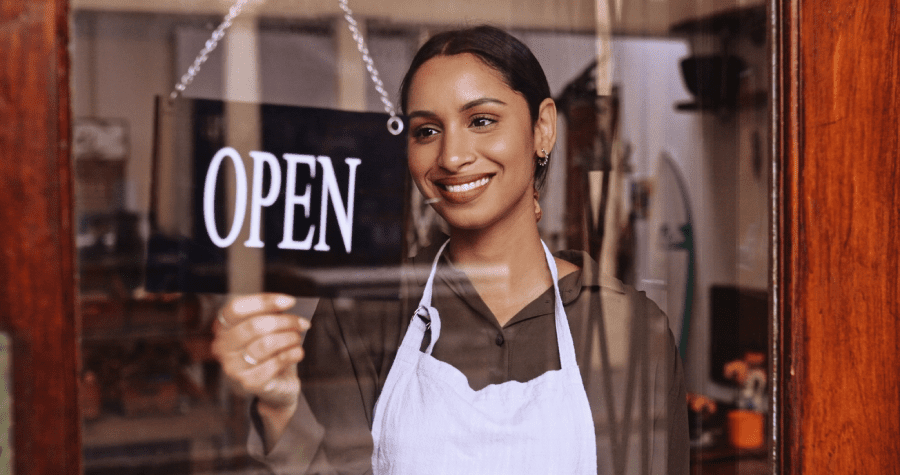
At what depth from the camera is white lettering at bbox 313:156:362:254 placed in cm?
93

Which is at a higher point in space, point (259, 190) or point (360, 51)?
point (360, 51)

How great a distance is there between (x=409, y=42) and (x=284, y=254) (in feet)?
1.24

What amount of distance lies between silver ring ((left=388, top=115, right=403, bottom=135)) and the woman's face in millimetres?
22

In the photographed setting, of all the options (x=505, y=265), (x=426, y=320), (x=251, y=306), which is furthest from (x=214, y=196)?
(x=505, y=265)

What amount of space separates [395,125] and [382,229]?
0.54ft

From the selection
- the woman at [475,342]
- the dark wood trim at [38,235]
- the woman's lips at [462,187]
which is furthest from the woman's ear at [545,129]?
the dark wood trim at [38,235]

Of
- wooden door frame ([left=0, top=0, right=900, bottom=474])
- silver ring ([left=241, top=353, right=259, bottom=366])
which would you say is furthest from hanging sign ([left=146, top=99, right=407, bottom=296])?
wooden door frame ([left=0, top=0, right=900, bottom=474])

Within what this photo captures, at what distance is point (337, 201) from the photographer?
3.09ft

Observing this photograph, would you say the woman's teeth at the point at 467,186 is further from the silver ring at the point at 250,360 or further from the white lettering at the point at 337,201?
the silver ring at the point at 250,360

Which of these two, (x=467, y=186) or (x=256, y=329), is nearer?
(x=256, y=329)

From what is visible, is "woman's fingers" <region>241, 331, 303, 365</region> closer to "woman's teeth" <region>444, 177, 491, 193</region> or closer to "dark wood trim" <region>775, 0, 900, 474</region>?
"woman's teeth" <region>444, 177, 491, 193</region>

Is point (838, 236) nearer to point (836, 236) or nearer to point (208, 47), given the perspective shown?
point (836, 236)

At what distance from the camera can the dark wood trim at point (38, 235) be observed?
0.72 metres

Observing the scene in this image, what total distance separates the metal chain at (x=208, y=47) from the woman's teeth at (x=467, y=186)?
41 centimetres
